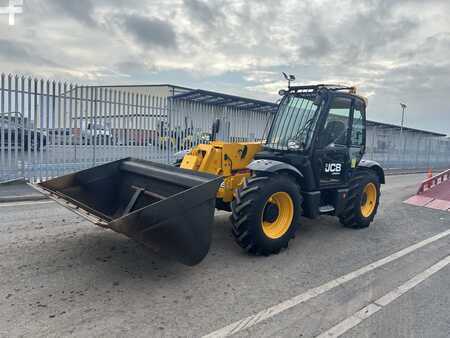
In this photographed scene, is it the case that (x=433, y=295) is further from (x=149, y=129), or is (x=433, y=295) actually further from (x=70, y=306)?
(x=149, y=129)

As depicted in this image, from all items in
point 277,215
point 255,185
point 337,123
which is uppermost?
point 337,123

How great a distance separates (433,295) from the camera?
378 centimetres

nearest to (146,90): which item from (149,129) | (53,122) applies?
(149,129)

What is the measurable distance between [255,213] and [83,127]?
25.0ft

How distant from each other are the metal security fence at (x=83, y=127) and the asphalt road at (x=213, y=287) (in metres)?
4.16

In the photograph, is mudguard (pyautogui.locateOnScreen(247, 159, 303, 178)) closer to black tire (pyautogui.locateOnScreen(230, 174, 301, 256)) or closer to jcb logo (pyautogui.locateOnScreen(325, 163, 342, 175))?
black tire (pyautogui.locateOnScreen(230, 174, 301, 256))

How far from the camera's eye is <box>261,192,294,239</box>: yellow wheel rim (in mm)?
4633

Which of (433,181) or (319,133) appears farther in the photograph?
(433,181)

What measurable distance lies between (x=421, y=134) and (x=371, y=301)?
94.1 feet

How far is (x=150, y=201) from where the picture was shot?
4.73 meters

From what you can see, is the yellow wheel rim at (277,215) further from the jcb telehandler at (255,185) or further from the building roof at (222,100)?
the building roof at (222,100)

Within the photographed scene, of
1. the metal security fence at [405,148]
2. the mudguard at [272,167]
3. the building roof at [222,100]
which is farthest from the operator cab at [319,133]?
the metal security fence at [405,148]

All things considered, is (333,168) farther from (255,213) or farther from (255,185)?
(255,213)

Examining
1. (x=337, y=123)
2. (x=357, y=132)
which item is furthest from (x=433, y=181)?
(x=337, y=123)
